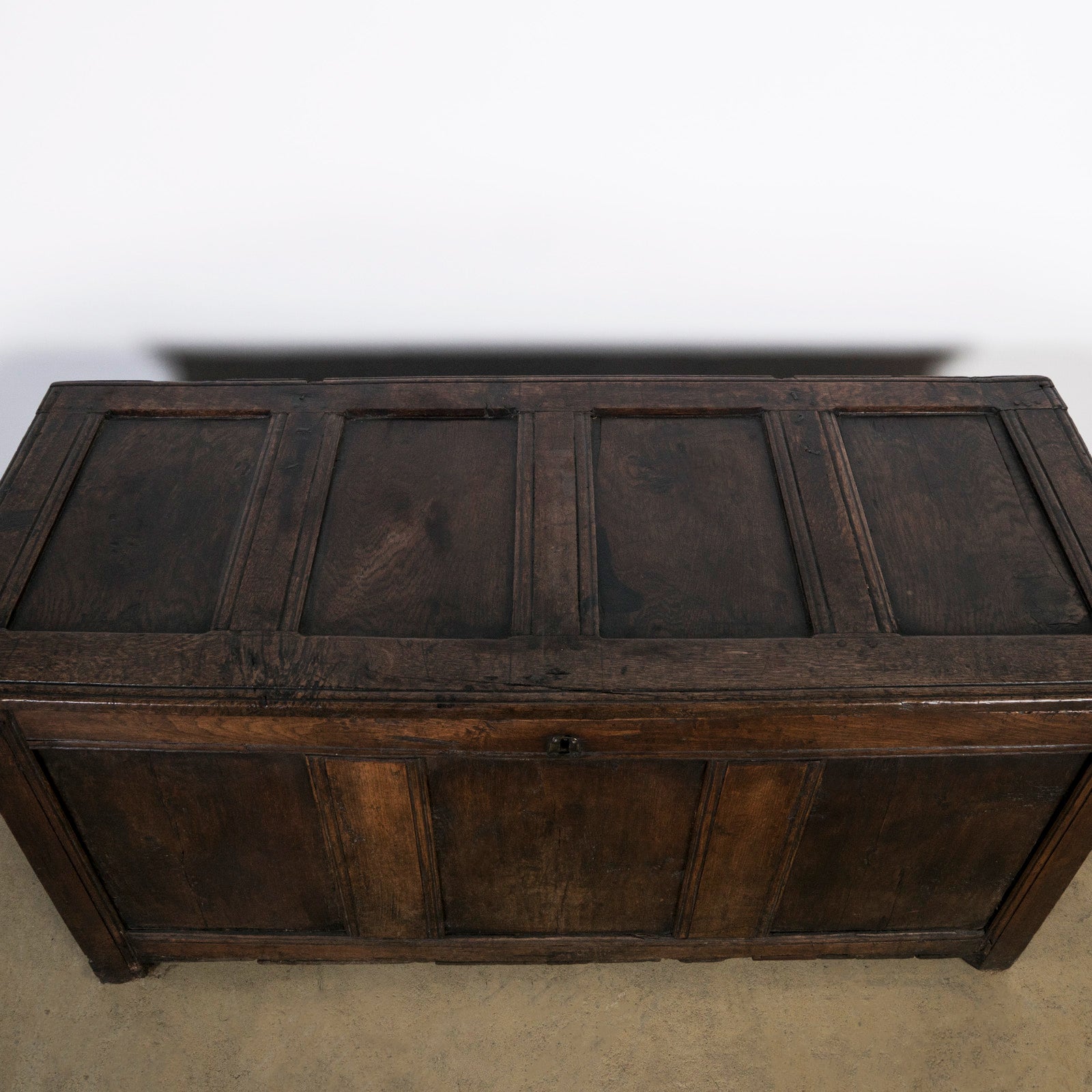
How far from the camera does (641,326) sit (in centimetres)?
161

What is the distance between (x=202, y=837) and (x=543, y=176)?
1208mm

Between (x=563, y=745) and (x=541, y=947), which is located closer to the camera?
(x=563, y=745)

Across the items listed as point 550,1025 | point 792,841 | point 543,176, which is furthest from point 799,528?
point 550,1025

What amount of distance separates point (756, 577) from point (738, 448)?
27cm

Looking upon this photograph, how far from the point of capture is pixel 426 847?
1.32 metres

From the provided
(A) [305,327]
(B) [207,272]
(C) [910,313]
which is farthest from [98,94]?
(C) [910,313]

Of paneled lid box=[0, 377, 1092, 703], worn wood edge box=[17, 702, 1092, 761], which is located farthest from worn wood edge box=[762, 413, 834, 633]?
worn wood edge box=[17, 702, 1092, 761]

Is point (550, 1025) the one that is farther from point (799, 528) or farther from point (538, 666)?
point (799, 528)

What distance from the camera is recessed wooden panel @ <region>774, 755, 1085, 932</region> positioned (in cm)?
125

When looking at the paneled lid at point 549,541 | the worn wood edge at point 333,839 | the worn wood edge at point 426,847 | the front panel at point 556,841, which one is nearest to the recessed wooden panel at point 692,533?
the paneled lid at point 549,541

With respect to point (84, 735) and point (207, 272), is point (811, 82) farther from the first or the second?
point (84, 735)

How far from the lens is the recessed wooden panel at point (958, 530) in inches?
48.1

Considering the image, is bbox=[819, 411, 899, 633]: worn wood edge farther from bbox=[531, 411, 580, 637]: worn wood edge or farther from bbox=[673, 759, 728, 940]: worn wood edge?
bbox=[531, 411, 580, 637]: worn wood edge

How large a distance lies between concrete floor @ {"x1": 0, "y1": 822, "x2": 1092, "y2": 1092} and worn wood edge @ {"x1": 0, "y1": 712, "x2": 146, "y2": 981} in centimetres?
8
